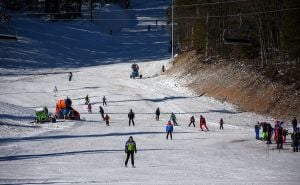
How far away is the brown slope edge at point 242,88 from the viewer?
47.6 meters

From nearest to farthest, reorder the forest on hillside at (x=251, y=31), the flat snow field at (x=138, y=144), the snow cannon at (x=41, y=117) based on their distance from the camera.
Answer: the flat snow field at (x=138, y=144), the snow cannon at (x=41, y=117), the forest on hillside at (x=251, y=31)

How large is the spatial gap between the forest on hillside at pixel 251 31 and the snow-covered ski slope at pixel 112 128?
5971 millimetres

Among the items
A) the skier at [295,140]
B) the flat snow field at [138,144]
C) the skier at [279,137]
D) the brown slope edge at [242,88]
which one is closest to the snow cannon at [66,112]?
the flat snow field at [138,144]

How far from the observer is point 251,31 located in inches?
2009

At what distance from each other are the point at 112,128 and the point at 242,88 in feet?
51.7

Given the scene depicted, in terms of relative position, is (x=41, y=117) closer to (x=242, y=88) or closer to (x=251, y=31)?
(x=242, y=88)

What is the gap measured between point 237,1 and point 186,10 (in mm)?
9896

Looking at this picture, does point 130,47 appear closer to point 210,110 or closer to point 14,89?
point 14,89

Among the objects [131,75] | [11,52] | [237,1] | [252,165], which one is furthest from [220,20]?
[252,165]

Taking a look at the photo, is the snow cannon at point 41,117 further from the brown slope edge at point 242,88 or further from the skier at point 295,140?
the skier at point 295,140

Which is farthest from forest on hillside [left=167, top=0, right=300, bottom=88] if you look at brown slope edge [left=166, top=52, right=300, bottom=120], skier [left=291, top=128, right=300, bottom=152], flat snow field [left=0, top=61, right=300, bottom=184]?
skier [left=291, top=128, right=300, bottom=152]

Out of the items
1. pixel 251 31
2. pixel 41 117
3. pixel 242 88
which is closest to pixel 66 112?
pixel 41 117

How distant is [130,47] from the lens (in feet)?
281

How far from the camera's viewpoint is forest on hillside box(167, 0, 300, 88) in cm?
5056
